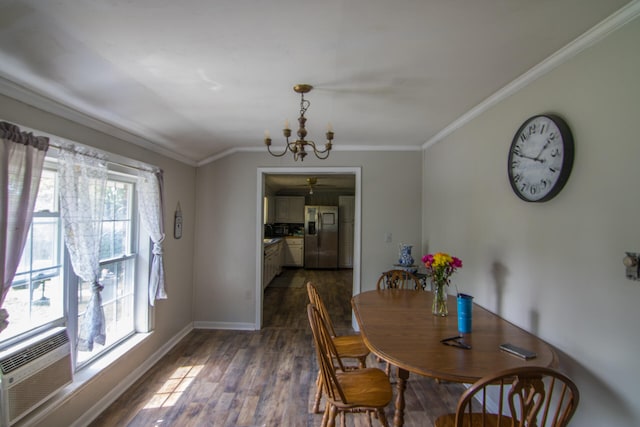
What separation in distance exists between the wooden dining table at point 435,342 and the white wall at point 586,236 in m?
0.16

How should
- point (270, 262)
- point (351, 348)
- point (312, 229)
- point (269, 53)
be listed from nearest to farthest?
point (269, 53) < point (351, 348) < point (270, 262) < point (312, 229)

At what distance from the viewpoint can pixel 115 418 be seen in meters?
2.07

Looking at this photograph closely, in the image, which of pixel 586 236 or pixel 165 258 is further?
pixel 165 258

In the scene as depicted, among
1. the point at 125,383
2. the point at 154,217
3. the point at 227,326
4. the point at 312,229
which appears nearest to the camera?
the point at 125,383

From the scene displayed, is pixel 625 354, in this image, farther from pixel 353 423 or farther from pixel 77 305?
pixel 77 305

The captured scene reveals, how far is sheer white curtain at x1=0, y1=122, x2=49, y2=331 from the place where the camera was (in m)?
1.46

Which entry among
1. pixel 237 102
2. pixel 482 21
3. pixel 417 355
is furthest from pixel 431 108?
pixel 417 355

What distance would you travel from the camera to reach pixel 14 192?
1517 mm

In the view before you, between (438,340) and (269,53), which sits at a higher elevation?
(269,53)

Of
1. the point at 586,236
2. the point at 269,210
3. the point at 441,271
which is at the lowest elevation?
the point at 441,271

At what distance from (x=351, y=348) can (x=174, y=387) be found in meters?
1.60

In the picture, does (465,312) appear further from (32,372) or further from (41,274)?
(41,274)

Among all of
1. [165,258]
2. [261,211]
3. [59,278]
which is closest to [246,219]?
[261,211]

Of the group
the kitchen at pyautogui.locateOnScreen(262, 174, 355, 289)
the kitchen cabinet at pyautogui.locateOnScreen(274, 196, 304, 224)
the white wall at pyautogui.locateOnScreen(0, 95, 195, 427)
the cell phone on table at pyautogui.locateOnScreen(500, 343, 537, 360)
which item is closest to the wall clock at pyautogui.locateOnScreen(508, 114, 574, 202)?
the cell phone on table at pyautogui.locateOnScreen(500, 343, 537, 360)
